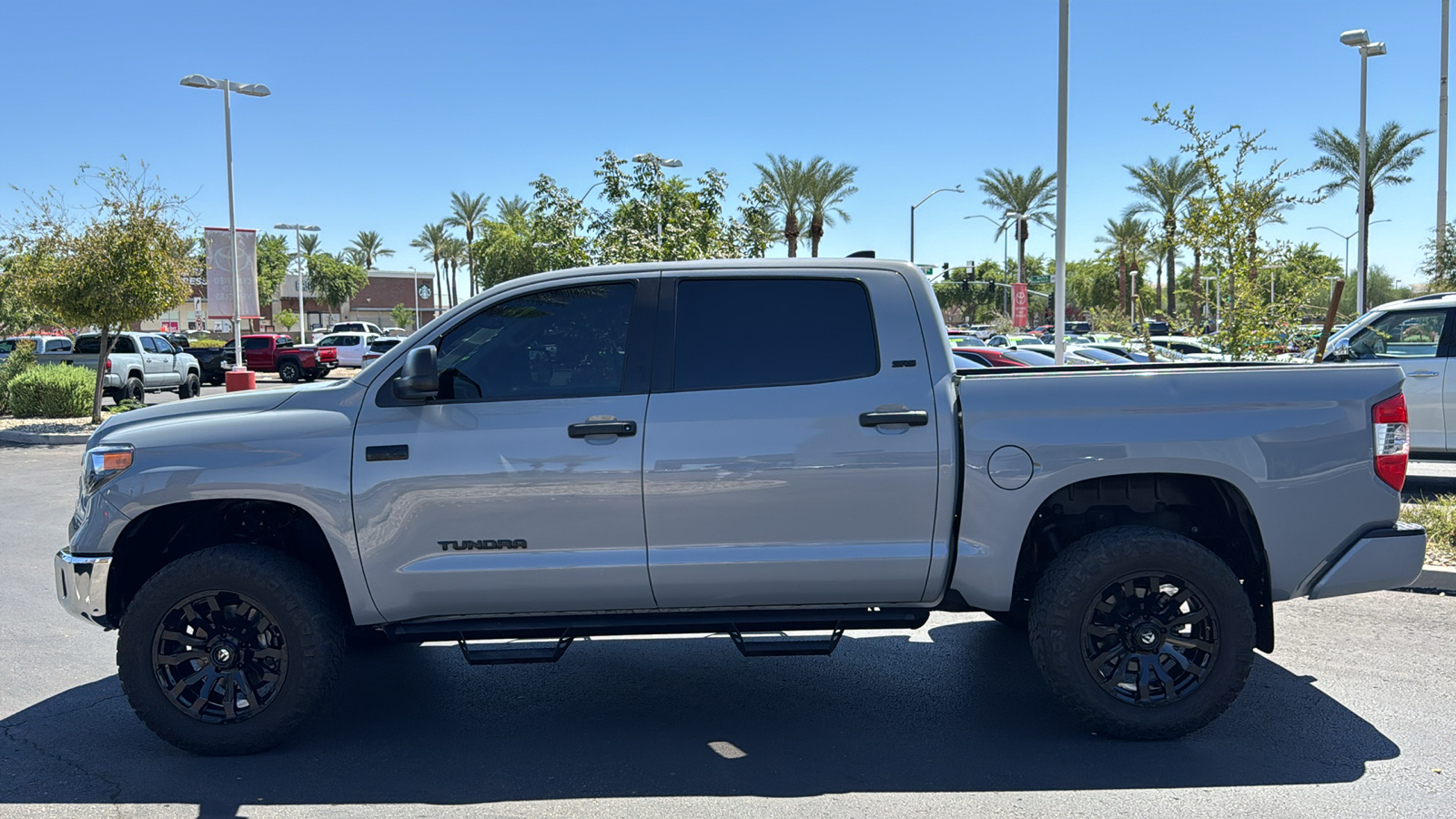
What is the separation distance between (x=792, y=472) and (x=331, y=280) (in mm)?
84522

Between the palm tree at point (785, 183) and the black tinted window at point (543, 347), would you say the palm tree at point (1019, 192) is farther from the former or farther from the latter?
the black tinted window at point (543, 347)

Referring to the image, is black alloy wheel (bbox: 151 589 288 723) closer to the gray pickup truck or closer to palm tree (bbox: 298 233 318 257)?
the gray pickup truck

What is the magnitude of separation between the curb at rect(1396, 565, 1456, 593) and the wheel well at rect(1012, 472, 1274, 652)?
299 cm

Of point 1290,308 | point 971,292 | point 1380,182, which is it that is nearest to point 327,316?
point 971,292

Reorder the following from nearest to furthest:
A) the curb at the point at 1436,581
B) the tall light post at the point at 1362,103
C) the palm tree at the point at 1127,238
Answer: the curb at the point at 1436,581
the tall light post at the point at 1362,103
the palm tree at the point at 1127,238

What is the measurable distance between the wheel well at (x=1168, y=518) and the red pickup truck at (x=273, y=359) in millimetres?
34286

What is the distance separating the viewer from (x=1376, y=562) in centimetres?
445

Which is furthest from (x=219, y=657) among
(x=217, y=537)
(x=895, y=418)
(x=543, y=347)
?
(x=895, y=418)

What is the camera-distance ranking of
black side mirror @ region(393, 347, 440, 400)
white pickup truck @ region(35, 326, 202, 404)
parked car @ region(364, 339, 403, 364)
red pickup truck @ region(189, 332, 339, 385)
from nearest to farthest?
black side mirror @ region(393, 347, 440, 400) < white pickup truck @ region(35, 326, 202, 404) < red pickup truck @ region(189, 332, 339, 385) < parked car @ region(364, 339, 403, 364)

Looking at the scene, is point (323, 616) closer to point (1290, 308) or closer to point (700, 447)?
point (700, 447)

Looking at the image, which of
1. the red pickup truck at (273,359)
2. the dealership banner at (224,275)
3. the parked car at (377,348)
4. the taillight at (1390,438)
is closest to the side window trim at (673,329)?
the taillight at (1390,438)

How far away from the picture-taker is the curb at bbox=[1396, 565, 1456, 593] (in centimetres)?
695

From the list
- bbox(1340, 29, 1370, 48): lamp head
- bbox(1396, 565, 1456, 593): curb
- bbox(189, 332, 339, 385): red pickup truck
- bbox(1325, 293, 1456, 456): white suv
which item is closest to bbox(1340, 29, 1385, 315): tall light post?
bbox(1340, 29, 1370, 48): lamp head

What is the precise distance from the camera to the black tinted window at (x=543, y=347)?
14.9 feet
